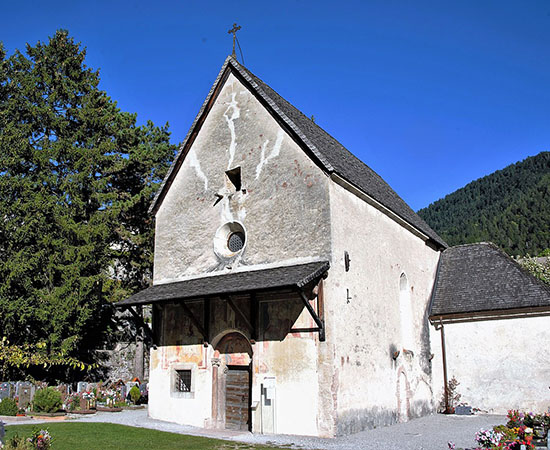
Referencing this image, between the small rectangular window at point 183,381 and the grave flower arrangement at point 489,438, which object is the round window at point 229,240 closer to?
the small rectangular window at point 183,381

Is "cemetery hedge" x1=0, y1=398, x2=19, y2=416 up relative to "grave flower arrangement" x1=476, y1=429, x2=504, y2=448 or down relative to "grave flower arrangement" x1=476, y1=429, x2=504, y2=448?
down

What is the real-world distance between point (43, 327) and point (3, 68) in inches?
519

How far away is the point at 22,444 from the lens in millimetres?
8516

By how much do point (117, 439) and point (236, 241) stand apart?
24.5ft

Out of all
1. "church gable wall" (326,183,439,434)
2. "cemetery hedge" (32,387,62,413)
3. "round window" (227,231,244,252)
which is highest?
"round window" (227,231,244,252)

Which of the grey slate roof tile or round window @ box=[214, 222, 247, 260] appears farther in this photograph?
round window @ box=[214, 222, 247, 260]

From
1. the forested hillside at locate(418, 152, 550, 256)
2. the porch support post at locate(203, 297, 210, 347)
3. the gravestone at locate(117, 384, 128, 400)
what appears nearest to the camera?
the porch support post at locate(203, 297, 210, 347)

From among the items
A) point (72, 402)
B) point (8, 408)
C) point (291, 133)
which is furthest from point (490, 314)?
point (8, 408)

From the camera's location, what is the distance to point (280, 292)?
50.9ft

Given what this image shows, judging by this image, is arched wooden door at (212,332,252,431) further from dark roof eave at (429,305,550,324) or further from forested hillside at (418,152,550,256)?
forested hillside at (418,152,550,256)

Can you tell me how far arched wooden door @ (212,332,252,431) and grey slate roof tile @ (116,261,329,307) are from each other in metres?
1.92

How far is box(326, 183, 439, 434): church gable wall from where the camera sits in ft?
49.2

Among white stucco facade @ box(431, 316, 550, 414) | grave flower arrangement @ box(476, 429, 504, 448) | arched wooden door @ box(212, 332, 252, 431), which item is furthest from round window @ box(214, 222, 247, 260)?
grave flower arrangement @ box(476, 429, 504, 448)

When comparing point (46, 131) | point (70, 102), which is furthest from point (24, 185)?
point (70, 102)
